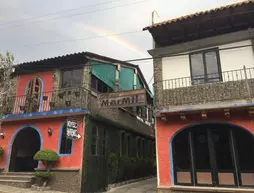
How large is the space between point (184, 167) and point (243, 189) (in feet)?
7.05

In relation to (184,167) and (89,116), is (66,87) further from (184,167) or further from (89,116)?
(184,167)

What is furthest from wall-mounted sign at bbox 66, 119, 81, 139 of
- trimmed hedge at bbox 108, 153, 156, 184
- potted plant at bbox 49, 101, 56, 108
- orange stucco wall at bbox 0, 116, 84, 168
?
trimmed hedge at bbox 108, 153, 156, 184

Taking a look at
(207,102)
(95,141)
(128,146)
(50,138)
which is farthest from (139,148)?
(207,102)

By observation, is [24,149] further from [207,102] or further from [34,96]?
[207,102]

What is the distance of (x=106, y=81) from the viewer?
45.4 ft

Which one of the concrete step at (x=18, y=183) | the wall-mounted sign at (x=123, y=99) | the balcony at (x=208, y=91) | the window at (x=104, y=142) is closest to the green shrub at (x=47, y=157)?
the concrete step at (x=18, y=183)

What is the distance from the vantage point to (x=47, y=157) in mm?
9695

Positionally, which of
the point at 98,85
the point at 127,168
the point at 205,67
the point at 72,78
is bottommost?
the point at 127,168

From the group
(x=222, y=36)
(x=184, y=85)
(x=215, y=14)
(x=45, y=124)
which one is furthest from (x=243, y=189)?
(x=45, y=124)

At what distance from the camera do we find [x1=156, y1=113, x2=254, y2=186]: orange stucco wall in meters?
8.31

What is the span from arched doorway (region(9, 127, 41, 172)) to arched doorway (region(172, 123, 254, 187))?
28.1 feet

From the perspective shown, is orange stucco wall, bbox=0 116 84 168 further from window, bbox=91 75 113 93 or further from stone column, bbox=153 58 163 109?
stone column, bbox=153 58 163 109

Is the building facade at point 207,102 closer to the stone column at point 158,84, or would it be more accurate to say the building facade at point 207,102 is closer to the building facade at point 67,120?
the stone column at point 158,84

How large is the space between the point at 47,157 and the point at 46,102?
352cm
